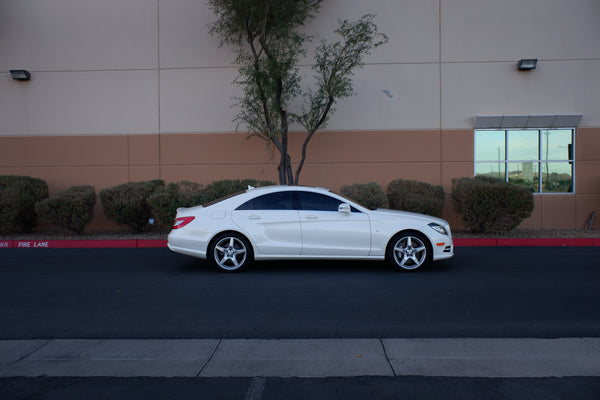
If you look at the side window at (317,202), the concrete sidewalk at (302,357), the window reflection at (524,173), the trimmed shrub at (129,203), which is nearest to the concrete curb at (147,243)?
the trimmed shrub at (129,203)

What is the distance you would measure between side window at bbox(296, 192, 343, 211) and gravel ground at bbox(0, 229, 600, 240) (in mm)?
5359

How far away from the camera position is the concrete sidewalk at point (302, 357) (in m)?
4.25

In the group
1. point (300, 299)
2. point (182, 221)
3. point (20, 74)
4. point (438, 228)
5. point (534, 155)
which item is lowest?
point (300, 299)

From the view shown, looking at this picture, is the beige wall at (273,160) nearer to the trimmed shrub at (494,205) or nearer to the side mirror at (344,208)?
the trimmed shrub at (494,205)

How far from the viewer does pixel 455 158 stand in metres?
14.8

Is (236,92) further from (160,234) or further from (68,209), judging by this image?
(68,209)

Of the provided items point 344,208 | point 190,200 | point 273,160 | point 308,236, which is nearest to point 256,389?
point 308,236

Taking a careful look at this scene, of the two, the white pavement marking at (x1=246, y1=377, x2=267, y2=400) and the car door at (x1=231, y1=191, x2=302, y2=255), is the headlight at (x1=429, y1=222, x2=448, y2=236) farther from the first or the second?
the white pavement marking at (x1=246, y1=377, x2=267, y2=400)

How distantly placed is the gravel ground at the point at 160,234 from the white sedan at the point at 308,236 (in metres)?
4.61

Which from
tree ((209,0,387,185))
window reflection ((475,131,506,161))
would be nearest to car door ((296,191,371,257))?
tree ((209,0,387,185))

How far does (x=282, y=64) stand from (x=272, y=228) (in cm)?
608

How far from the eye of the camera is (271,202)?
869 cm

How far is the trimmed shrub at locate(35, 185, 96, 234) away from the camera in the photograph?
12883mm

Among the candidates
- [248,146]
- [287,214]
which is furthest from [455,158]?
[287,214]
